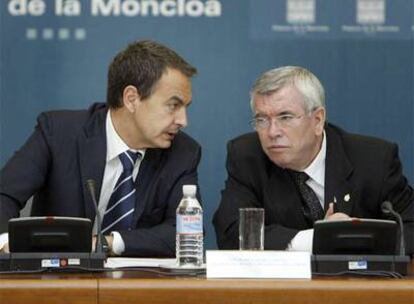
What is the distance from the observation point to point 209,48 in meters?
4.50

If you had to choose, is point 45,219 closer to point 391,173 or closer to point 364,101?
point 391,173

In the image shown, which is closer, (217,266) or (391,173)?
(217,266)

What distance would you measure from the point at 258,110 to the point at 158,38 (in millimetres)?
1112

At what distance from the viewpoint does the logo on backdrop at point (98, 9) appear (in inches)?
175

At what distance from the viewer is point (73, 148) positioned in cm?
360

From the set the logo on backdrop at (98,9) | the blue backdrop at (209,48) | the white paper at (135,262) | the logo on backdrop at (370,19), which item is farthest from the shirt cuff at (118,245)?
the logo on backdrop at (370,19)

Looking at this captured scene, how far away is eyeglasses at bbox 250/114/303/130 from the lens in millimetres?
3451

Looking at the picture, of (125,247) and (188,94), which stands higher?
(188,94)

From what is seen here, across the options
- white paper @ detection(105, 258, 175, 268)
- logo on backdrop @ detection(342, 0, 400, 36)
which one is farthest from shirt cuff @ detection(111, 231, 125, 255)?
logo on backdrop @ detection(342, 0, 400, 36)

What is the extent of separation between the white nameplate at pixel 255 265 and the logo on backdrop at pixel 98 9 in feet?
6.66

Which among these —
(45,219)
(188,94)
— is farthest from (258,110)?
(45,219)

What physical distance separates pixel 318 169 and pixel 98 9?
53.3 inches

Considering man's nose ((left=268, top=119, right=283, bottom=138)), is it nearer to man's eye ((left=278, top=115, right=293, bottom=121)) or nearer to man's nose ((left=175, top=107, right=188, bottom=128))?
man's eye ((left=278, top=115, right=293, bottom=121))

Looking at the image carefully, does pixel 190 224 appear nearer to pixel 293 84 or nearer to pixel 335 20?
pixel 293 84
